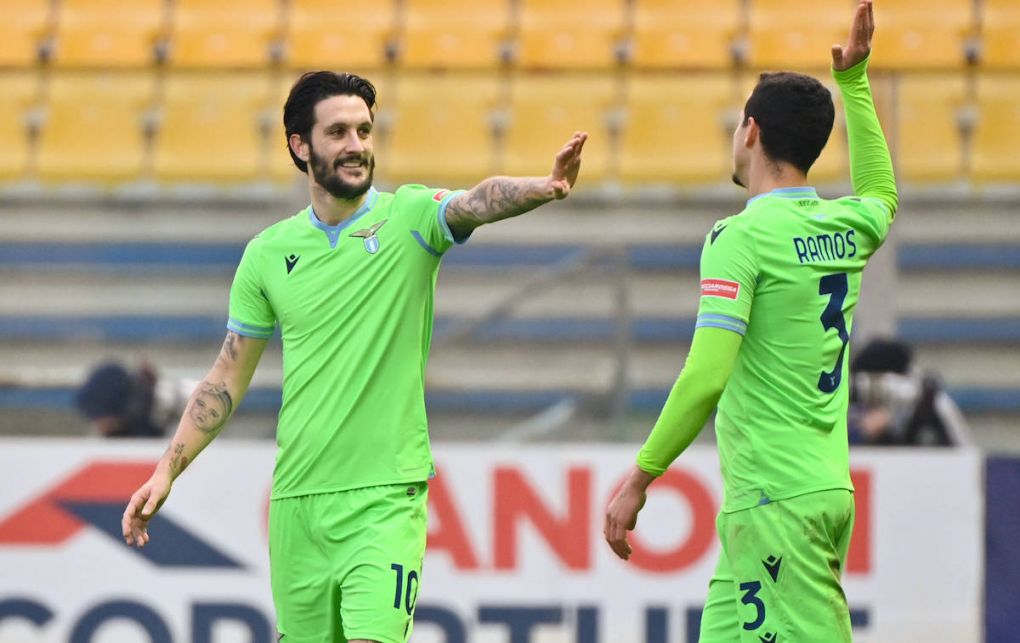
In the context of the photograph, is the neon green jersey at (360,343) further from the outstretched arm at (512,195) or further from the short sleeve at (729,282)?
the short sleeve at (729,282)

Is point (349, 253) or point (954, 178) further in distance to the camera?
point (954, 178)

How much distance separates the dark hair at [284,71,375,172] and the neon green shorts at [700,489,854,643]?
168 centimetres

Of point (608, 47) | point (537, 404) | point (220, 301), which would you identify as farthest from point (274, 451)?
point (608, 47)

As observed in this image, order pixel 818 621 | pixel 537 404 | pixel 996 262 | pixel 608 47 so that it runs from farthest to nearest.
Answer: pixel 608 47
pixel 996 262
pixel 537 404
pixel 818 621

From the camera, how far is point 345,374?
4.54 m

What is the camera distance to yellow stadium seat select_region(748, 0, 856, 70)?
36.3ft

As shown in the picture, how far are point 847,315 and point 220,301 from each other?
393 cm

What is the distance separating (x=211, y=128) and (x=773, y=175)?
611 centimetres

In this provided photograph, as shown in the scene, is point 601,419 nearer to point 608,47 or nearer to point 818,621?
point 818,621

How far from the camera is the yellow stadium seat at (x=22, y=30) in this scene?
11.3 metres

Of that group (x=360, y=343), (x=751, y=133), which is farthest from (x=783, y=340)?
(x=360, y=343)

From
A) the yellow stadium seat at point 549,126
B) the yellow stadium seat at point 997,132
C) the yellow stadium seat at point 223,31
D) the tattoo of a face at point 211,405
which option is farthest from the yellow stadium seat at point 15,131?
the tattoo of a face at point 211,405

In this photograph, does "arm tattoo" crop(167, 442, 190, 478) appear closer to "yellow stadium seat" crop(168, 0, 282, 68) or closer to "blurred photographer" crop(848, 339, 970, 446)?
"blurred photographer" crop(848, 339, 970, 446)

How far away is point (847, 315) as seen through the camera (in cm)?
430
